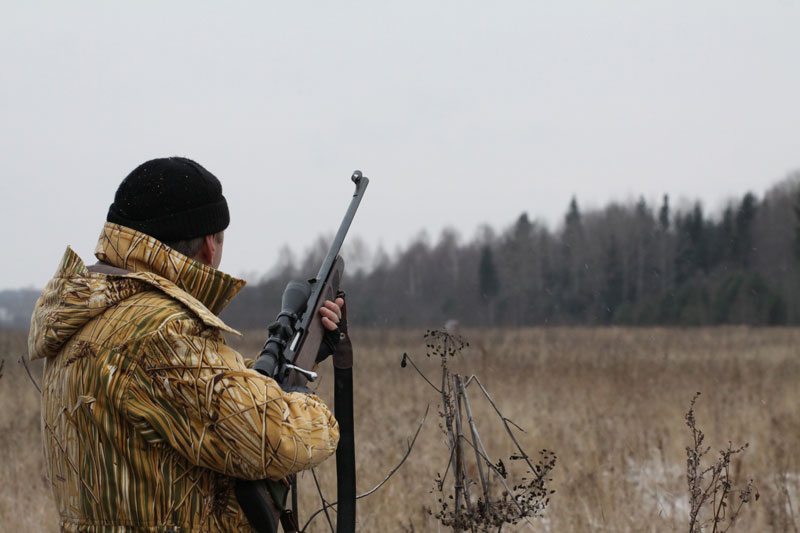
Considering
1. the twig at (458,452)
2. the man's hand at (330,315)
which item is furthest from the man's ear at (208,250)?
the twig at (458,452)

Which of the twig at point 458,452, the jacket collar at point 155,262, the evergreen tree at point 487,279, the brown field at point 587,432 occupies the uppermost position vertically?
the evergreen tree at point 487,279

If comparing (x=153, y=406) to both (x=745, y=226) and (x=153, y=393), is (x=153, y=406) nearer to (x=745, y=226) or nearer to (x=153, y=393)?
(x=153, y=393)

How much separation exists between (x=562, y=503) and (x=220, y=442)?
395 cm

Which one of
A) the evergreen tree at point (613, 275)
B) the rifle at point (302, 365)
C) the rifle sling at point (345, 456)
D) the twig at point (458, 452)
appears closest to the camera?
the rifle at point (302, 365)

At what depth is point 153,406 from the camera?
1853 mm

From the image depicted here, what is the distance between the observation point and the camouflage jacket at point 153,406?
1.86 metres

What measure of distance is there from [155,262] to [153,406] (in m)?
0.34

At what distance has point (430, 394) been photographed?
10477mm

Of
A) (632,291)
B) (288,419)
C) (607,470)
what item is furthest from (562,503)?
(632,291)

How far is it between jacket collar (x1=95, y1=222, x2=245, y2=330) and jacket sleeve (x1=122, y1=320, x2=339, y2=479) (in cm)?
13

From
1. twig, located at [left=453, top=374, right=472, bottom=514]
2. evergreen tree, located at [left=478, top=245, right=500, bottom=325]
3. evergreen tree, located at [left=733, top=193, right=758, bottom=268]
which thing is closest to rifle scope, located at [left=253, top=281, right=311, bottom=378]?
twig, located at [left=453, top=374, right=472, bottom=514]

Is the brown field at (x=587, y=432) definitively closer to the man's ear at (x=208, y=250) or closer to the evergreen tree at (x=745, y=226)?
the man's ear at (x=208, y=250)

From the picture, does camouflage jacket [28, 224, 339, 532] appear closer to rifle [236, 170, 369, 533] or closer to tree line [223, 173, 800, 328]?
rifle [236, 170, 369, 533]

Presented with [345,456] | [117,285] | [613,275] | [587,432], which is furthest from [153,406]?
[613,275]
